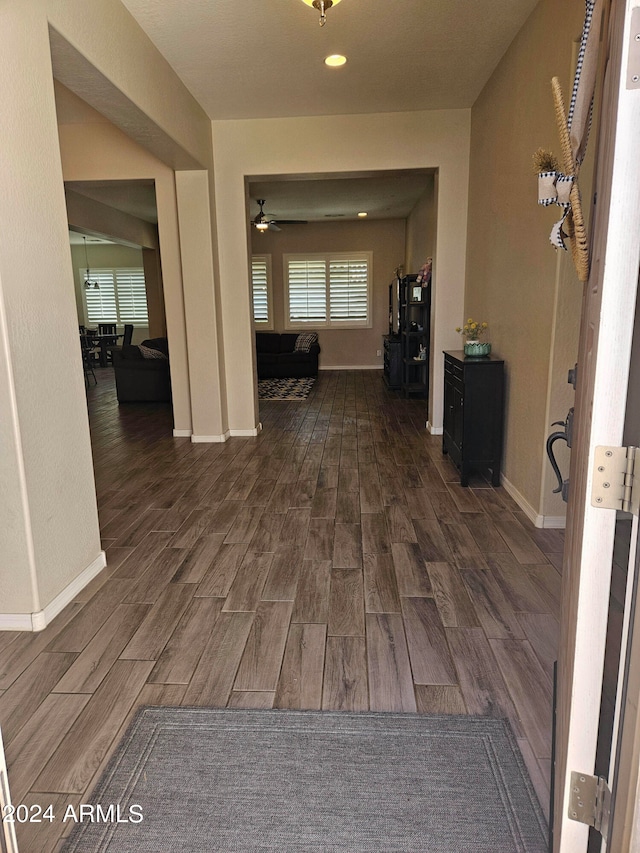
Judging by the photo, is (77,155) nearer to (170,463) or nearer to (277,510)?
(170,463)

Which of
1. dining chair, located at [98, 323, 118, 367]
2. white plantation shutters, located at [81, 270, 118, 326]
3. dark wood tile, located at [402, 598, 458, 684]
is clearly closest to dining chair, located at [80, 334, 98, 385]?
dining chair, located at [98, 323, 118, 367]

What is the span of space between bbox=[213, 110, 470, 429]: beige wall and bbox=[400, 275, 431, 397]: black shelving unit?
5.18ft

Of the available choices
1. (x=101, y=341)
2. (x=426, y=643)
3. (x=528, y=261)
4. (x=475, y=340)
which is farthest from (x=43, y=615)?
(x=101, y=341)

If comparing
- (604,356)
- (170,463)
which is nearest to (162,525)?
(170,463)

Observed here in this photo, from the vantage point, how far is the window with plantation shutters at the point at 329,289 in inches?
436

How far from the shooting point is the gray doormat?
1319mm

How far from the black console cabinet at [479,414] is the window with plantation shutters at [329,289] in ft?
24.1

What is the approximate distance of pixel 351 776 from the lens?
1.49m

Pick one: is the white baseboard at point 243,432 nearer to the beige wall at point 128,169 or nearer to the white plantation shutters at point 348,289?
the beige wall at point 128,169

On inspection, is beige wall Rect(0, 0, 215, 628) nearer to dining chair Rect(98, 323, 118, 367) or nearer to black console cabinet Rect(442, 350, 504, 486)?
black console cabinet Rect(442, 350, 504, 486)

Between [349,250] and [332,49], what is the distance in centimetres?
743

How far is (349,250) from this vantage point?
11.0m

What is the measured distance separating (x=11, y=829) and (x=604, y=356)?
1441 millimetres

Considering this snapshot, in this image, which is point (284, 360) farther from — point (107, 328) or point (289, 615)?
point (289, 615)
